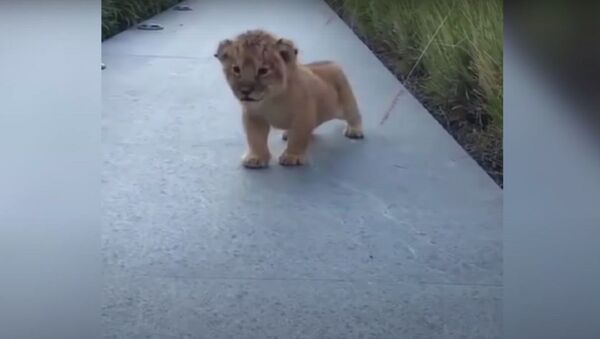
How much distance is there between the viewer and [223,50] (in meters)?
3.78

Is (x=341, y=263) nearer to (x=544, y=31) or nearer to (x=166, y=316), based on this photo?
(x=166, y=316)

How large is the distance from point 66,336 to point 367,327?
55cm

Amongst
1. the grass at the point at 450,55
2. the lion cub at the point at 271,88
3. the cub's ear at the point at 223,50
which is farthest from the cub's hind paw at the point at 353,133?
the cub's ear at the point at 223,50

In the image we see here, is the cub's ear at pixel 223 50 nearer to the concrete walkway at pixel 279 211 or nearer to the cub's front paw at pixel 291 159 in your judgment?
the concrete walkway at pixel 279 211

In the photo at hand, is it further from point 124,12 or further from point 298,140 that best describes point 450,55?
point 124,12

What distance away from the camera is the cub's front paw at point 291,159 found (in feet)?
12.4

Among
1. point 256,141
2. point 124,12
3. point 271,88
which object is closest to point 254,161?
point 256,141

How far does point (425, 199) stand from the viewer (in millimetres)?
3789

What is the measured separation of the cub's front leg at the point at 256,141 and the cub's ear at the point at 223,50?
0.11 metres

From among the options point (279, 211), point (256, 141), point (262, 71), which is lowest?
point (279, 211)

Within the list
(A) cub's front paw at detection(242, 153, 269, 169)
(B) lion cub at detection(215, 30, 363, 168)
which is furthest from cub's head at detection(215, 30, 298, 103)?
(A) cub's front paw at detection(242, 153, 269, 169)

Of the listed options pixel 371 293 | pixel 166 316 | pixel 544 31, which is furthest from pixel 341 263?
pixel 544 31

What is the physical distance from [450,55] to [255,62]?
0.36 m

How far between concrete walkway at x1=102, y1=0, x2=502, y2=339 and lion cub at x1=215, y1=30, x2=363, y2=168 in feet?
0.06
